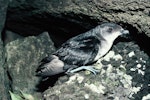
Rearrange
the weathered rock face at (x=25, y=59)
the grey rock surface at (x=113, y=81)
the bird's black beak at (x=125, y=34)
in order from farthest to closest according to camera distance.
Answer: the weathered rock face at (x=25, y=59) → the bird's black beak at (x=125, y=34) → the grey rock surface at (x=113, y=81)

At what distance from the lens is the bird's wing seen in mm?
3994

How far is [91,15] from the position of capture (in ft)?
14.0

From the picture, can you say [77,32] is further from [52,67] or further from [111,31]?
[52,67]

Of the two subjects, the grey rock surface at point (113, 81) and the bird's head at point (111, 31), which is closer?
the grey rock surface at point (113, 81)

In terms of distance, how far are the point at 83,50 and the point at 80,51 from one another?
0.11 ft

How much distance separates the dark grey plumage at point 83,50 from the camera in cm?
399

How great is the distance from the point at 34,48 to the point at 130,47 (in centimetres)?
135

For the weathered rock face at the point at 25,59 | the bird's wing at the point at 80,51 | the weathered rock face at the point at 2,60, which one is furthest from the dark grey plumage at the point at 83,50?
the weathered rock face at the point at 25,59

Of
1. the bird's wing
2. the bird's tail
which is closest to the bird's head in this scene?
the bird's wing

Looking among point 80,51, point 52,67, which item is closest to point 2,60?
point 52,67

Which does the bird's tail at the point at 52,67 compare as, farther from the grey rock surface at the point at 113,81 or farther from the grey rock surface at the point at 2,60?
the grey rock surface at the point at 2,60

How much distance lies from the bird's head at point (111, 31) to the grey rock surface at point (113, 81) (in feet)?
0.77

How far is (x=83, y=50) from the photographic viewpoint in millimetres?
4004

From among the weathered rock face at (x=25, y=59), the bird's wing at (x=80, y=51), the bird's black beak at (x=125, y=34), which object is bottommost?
the weathered rock face at (x=25, y=59)
